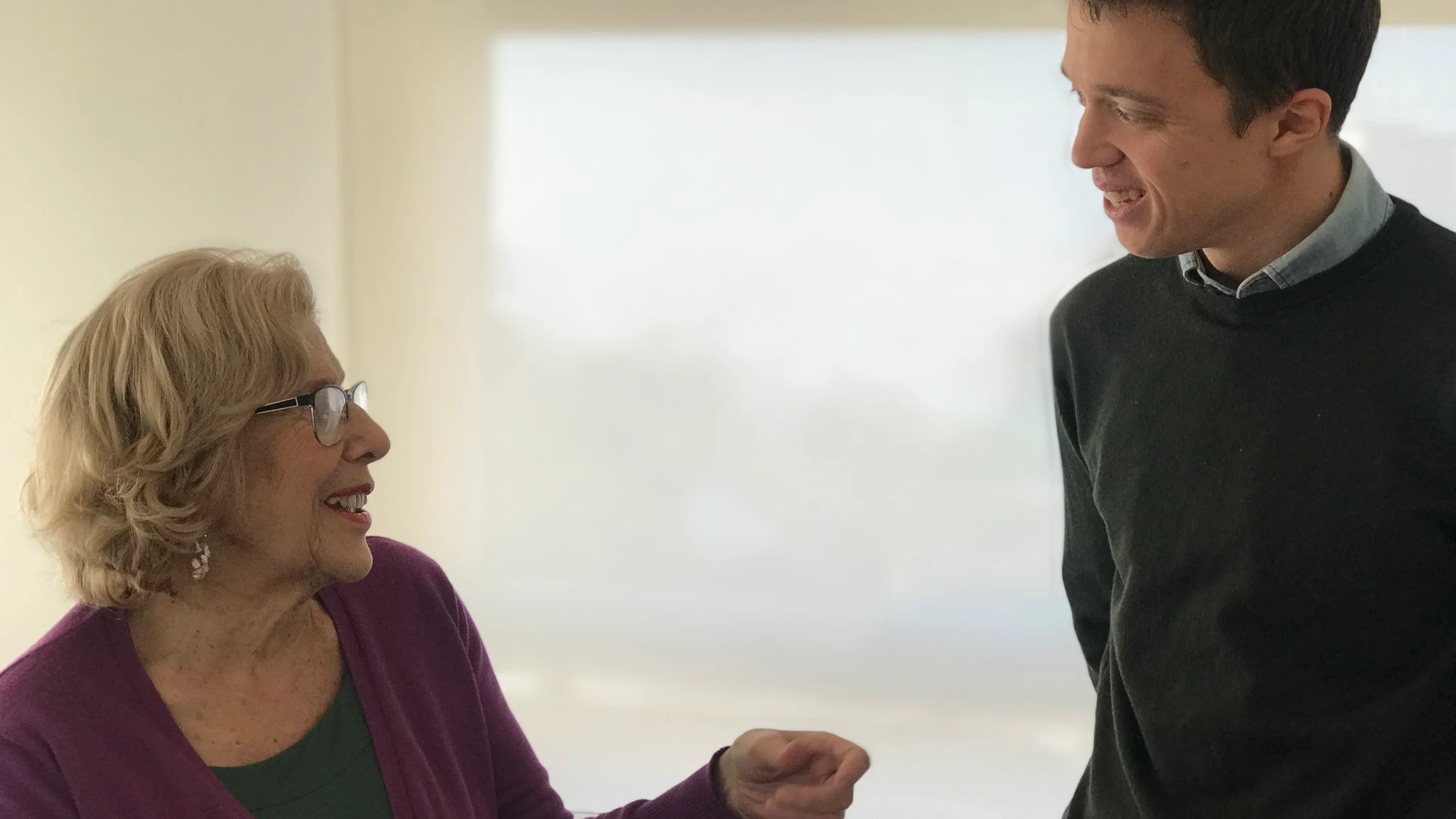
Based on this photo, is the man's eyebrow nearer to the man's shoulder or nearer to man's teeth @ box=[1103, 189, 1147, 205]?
man's teeth @ box=[1103, 189, 1147, 205]

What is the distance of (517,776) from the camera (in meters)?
1.62

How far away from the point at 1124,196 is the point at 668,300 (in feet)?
4.18

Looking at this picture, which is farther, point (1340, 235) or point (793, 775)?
point (793, 775)

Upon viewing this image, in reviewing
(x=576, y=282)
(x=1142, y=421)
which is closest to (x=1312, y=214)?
(x=1142, y=421)

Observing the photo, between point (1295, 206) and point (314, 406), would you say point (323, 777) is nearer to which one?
point (314, 406)

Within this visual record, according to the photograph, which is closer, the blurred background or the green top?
the green top

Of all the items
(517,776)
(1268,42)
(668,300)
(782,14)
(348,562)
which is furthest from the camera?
(668,300)

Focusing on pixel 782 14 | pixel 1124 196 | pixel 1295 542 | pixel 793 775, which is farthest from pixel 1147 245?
pixel 782 14

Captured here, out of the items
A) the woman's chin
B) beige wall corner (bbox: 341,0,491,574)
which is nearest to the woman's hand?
the woman's chin

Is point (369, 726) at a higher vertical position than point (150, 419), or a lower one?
lower

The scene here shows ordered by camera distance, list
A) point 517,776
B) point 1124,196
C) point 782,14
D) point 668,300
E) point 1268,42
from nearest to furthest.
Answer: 1. point 1268,42
2. point 1124,196
3. point 517,776
4. point 782,14
5. point 668,300

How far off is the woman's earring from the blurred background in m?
1.16

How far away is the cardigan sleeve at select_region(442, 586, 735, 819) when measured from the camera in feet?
5.10

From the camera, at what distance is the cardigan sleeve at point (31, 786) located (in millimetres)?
1251
